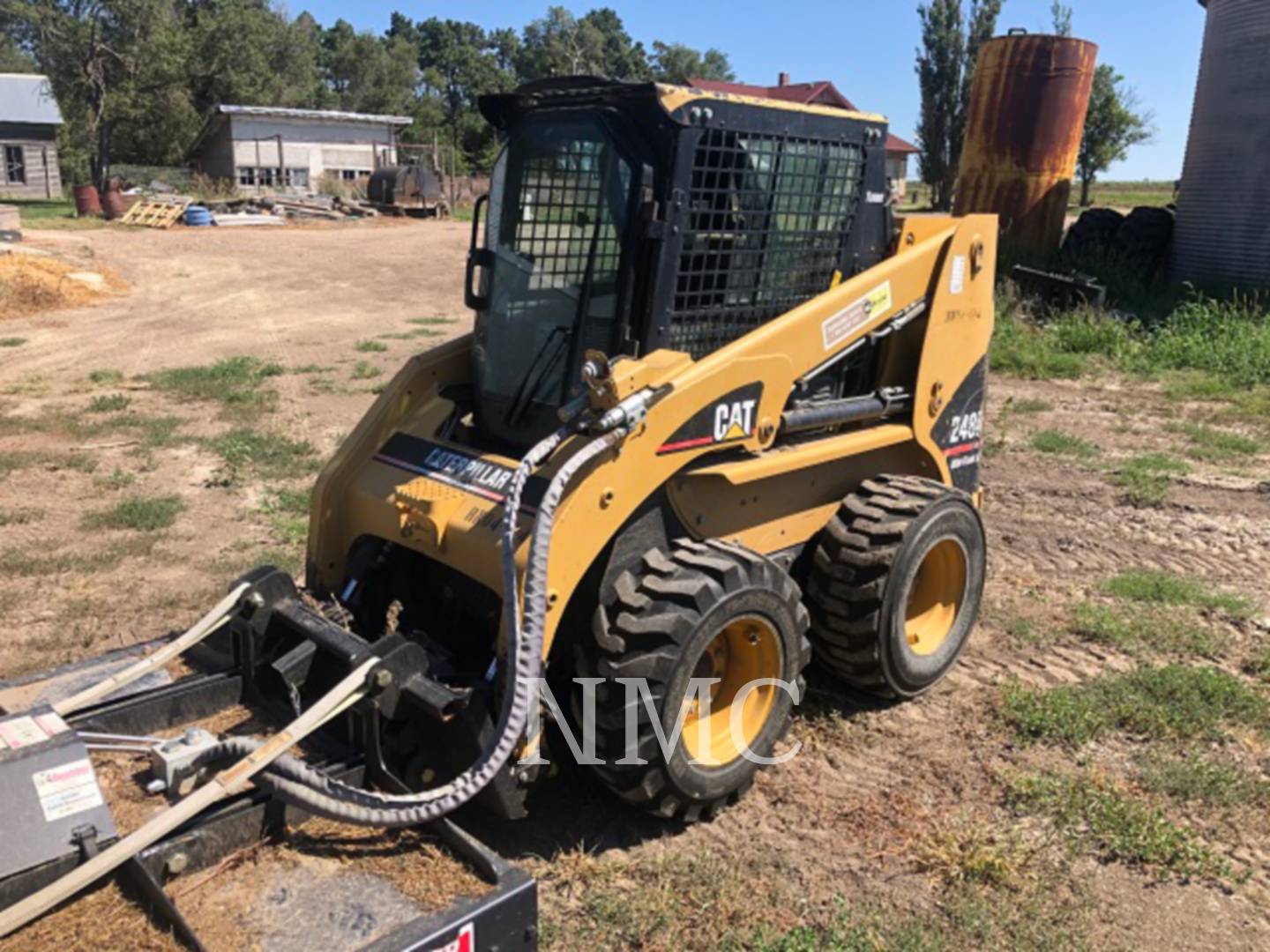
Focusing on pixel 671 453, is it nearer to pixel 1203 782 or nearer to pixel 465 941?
pixel 465 941

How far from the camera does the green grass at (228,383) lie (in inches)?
399

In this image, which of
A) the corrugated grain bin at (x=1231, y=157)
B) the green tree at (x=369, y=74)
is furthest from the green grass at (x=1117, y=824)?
the green tree at (x=369, y=74)

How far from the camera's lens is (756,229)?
409 cm

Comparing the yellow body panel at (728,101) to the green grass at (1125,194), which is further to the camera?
the green grass at (1125,194)

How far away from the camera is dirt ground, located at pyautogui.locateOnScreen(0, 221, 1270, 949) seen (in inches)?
130

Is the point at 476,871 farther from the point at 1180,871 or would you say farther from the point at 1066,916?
the point at 1180,871

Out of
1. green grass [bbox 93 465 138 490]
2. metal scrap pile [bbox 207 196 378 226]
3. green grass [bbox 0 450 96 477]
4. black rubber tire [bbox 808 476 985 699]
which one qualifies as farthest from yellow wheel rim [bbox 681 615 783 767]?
metal scrap pile [bbox 207 196 378 226]

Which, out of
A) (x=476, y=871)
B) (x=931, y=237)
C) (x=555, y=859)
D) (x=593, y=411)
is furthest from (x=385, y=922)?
(x=931, y=237)

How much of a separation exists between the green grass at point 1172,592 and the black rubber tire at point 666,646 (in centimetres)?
300

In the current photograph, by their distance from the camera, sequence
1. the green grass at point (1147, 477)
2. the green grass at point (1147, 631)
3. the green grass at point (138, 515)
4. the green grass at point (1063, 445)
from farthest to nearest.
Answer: the green grass at point (1063, 445), the green grass at point (1147, 477), the green grass at point (138, 515), the green grass at point (1147, 631)

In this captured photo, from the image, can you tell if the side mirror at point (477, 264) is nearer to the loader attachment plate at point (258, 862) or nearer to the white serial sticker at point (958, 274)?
the loader attachment plate at point (258, 862)

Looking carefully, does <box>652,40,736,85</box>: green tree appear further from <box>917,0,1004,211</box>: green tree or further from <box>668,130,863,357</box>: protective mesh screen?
<box>668,130,863,357</box>: protective mesh screen

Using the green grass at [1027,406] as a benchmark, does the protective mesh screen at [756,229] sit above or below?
above

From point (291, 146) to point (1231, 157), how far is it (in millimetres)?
33610
